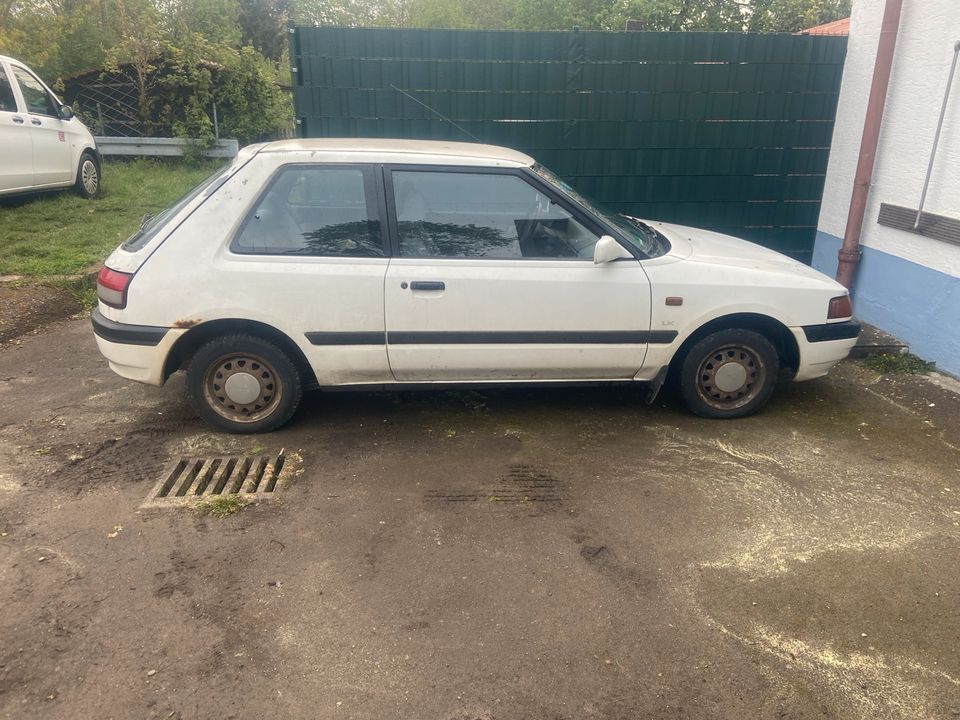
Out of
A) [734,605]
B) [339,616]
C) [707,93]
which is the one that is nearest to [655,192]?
[707,93]

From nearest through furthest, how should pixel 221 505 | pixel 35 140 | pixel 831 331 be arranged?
pixel 221 505, pixel 831 331, pixel 35 140

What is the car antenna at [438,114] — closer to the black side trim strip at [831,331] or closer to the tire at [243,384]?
the tire at [243,384]

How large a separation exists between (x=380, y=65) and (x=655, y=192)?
9.35 ft

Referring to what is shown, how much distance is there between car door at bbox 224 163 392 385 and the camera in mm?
4207

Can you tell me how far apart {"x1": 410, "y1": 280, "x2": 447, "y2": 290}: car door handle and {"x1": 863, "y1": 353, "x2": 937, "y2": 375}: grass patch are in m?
3.59

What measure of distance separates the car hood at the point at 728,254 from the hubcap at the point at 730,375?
20.7 inches

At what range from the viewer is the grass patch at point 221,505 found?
3715mm

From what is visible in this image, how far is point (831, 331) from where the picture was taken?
466 cm

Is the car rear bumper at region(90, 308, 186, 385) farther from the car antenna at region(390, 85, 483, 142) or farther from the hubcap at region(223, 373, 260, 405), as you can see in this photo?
the car antenna at region(390, 85, 483, 142)

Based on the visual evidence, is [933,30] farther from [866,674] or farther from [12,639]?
[12,639]

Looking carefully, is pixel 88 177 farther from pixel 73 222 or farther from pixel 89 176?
pixel 73 222

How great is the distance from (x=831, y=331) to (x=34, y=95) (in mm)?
9425

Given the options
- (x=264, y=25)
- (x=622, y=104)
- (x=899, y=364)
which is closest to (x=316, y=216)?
(x=622, y=104)

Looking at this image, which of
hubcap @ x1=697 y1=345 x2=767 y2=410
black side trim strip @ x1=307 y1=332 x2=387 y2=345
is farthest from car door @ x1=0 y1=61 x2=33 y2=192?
hubcap @ x1=697 y1=345 x2=767 y2=410
